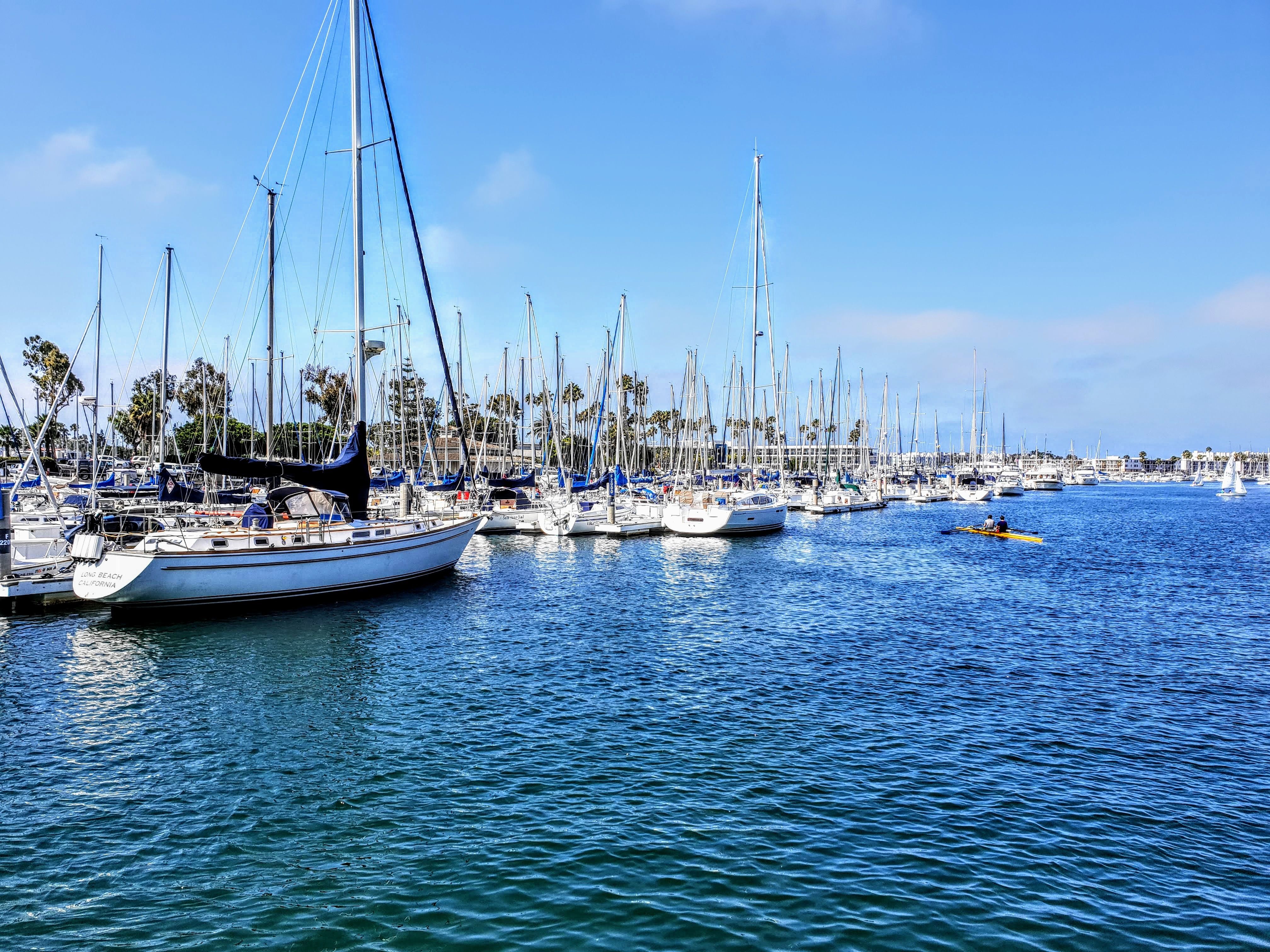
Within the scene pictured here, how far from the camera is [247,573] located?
77.8 feet

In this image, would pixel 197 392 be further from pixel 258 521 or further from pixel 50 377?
pixel 258 521

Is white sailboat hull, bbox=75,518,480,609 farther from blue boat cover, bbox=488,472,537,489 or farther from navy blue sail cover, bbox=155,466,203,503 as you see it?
blue boat cover, bbox=488,472,537,489

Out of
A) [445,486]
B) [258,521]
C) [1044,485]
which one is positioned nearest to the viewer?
[258,521]

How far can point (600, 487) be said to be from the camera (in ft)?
211

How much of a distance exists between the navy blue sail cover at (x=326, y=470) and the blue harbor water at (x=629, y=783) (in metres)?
→ 4.61

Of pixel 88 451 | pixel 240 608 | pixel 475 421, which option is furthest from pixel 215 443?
pixel 240 608

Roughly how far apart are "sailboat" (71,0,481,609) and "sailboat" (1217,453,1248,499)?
506 feet

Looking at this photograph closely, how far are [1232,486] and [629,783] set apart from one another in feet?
556

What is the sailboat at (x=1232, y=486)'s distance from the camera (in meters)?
136

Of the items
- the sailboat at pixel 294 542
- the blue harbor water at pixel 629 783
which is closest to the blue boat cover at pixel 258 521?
the sailboat at pixel 294 542

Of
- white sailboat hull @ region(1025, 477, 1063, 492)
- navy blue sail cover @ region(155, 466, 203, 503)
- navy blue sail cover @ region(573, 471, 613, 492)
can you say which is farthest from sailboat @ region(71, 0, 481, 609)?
white sailboat hull @ region(1025, 477, 1063, 492)

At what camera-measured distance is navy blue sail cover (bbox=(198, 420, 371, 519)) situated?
984 inches

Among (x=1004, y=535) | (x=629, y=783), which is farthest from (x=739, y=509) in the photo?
→ (x=629, y=783)

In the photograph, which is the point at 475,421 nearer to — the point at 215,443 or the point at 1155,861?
the point at 215,443
